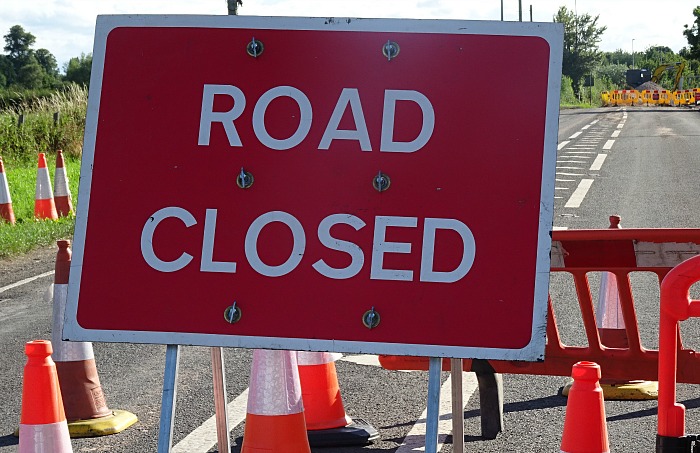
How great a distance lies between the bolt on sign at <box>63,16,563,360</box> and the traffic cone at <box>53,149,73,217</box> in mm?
10975

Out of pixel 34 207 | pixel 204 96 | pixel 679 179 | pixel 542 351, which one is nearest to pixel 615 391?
pixel 542 351

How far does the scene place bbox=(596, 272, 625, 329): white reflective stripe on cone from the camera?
252 inches

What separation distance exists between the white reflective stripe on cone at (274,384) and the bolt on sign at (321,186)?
631 mm

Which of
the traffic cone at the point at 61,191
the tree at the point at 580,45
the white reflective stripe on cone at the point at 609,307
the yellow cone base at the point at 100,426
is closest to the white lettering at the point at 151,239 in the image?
the yellow cone base at the point at 100,426

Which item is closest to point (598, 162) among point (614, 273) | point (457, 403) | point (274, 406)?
point (614, 273)

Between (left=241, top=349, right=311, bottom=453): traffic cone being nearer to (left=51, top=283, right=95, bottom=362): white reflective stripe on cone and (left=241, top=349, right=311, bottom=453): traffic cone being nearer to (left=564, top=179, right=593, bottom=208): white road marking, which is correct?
(left=51, top=283, right=95, bottom=362): white reflective stripe on cone

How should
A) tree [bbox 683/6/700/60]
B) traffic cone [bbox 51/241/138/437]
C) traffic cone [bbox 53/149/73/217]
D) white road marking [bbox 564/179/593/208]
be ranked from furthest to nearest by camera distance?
tree [bbox 683/6/700/60], white road marking [bbox 564/179/593/208], traffic cone [bbox 53/149/73/217], traffic cone [bbox 51/241/138/437]

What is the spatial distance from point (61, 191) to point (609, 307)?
31.4ft

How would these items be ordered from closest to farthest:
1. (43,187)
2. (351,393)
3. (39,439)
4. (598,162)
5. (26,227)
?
(39,439) < (351,393) < (26,227) < (43,187) < (598,162)

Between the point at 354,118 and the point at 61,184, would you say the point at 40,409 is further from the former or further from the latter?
the point at 61,184

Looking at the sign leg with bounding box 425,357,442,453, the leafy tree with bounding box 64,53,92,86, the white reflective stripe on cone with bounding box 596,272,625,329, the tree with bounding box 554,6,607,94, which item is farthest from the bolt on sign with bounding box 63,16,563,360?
the tree with bounding box 554,6,607,94

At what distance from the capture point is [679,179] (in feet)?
64.5

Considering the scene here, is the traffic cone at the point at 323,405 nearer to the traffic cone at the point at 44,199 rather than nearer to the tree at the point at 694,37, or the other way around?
the traffic cone at the point at 44,199

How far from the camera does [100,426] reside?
567cm
